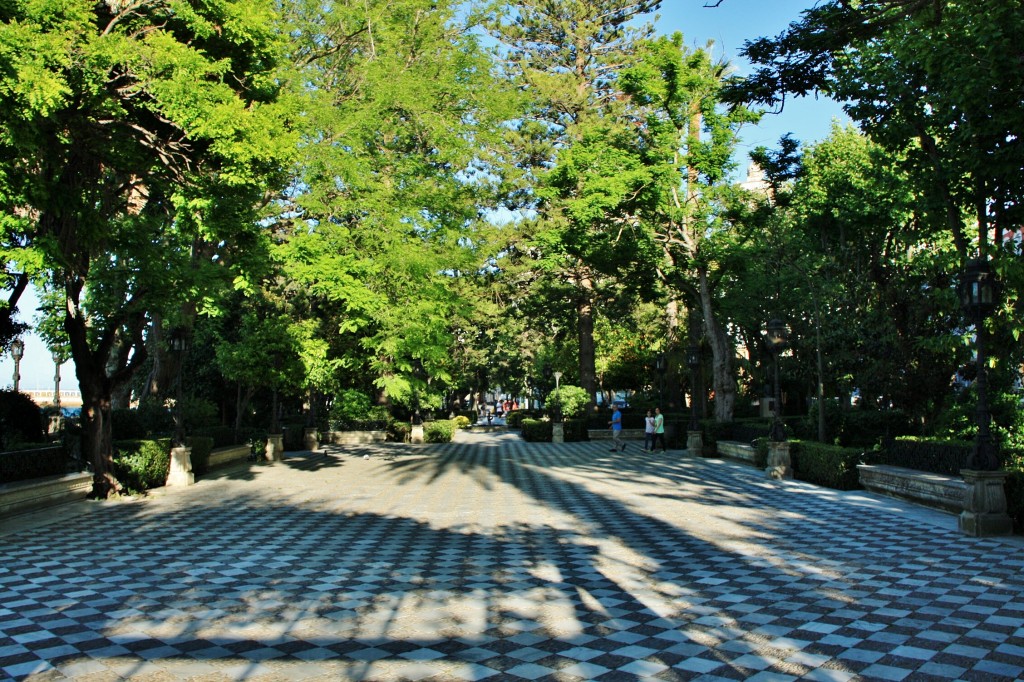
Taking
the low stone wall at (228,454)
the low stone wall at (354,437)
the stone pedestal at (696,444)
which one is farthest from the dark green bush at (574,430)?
the low stone wall at (228,454)

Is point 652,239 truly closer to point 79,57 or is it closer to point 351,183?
point 351,183

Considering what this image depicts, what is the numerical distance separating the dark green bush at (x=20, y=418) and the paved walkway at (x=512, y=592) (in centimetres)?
711

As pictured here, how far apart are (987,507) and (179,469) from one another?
1667 centimetres

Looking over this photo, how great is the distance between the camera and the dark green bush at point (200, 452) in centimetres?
2075

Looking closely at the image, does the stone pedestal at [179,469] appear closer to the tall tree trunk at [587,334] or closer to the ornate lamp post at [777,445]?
the ornate lamp post at [777,445]

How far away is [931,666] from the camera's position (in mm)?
5391

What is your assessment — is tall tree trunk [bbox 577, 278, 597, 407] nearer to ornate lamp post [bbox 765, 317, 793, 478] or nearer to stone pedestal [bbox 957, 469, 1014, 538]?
ornate lamp post [bbox 765, 317, 793, 478]

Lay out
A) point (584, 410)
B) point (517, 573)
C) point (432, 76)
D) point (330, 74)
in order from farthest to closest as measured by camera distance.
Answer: point (584, 410)
point (432, 76)
point (330, 74)
point (517, 573)

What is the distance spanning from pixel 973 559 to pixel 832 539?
184cm

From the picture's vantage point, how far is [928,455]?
14.2 meters

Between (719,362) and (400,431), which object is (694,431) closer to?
(719,362)

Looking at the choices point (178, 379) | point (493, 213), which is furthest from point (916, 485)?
point (493, 213)

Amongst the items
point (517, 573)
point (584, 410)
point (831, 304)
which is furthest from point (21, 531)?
point (584, 410)

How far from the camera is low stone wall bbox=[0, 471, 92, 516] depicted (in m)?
13.3
